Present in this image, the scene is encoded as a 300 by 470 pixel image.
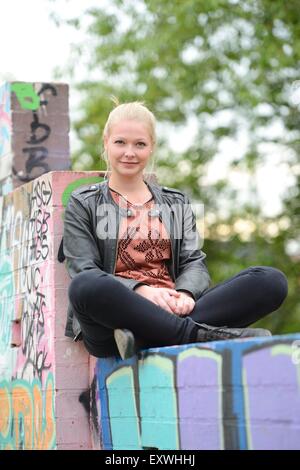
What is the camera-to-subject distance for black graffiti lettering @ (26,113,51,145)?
268 inches

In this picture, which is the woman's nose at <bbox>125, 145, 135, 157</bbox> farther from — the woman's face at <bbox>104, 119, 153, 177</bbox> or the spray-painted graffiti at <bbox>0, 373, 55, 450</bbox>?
the spray-painted graffiti at <bbox>0, 373, 55, 450</bbox>

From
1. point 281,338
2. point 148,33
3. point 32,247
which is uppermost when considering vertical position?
point 148,33

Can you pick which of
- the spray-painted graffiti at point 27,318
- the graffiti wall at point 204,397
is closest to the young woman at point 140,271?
the graffiti wall at point 204,397

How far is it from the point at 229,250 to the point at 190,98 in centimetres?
341

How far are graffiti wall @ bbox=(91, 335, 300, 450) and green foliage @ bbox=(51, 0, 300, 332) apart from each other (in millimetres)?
9877

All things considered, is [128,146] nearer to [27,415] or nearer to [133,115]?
[133,115]

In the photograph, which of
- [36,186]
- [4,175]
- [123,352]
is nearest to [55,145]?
[4,175]

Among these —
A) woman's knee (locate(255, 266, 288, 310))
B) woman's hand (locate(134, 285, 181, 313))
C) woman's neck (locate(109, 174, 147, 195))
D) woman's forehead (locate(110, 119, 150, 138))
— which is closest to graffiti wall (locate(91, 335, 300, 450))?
woman's hand (locate(134, 285, 181, 313))

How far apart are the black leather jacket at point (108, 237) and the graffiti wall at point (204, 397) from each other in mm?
434

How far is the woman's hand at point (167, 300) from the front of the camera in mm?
4863

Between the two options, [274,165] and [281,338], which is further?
[274,165]

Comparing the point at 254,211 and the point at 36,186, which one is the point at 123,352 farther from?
the point at 254,211

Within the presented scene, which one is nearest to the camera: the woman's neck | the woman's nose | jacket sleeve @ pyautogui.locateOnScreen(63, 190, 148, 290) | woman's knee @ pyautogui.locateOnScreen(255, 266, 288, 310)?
woman's knee @ pyautogui.locateOnScreen(255, 266, 288, 310)
